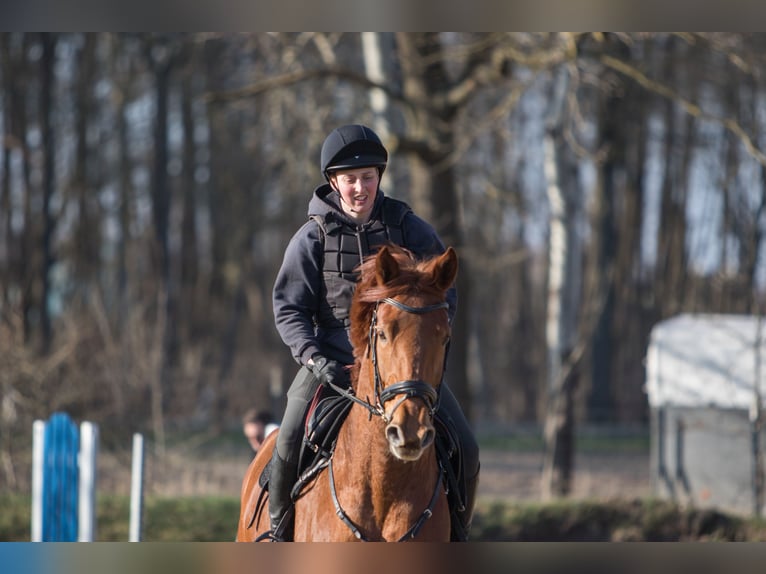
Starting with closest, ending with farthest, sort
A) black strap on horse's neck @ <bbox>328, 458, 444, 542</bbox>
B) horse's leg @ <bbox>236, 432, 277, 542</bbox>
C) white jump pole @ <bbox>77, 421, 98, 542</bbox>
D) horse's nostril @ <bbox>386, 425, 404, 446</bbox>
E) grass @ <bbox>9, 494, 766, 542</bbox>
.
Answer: horse's nostril @ <bbox>386, 425, 404, 446</bbox> < black strap on horse's neck @ <bbox>328, 458, 444, 542</bbox> < horse's leg @ <bbox>236, 432, 277, 542</bbox> < white jump pole @ <bbox>77, 421, 98, 542</bbox> < grass @ <bbox>9, 494, 766, 542</bbox>

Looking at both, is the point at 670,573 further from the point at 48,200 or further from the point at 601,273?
the point at 48,200

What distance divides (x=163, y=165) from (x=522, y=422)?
39.4 feet

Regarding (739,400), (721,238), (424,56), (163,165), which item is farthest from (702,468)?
(163,165)

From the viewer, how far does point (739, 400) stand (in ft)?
44.6

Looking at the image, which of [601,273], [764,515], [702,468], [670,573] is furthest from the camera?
[601,273]

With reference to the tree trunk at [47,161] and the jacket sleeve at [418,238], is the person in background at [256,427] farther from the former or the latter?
the tree trunk at [47,161]

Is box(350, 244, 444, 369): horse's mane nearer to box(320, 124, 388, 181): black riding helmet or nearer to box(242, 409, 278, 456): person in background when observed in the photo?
box(320, 124, 388, 181): black riding helmet

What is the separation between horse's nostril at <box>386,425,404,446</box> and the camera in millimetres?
4332

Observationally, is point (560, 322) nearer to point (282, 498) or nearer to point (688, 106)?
point (688, 106)

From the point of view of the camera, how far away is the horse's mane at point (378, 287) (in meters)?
4.70

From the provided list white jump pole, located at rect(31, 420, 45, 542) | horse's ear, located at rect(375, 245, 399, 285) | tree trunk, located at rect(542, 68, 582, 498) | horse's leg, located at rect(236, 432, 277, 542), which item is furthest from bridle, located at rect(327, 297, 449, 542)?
tree trunk, located at rect(542, 68, 582, 498)

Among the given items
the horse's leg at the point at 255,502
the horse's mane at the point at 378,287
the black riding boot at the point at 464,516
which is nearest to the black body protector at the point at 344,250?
the horse's mane at the point at 378,287

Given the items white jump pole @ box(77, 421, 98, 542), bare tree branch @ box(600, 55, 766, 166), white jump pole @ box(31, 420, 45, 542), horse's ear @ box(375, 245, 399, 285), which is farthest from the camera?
bare tree branch @ box(600, 55, 766, 166)

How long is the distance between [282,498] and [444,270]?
1.49 meters
